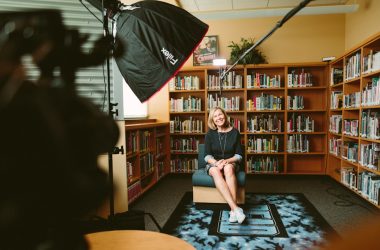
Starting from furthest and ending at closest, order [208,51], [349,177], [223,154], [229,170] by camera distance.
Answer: [208,51], [349,177], [223,154], [229,170]

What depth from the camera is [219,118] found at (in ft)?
10.9

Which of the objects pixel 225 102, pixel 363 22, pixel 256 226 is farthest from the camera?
pixel 225 102

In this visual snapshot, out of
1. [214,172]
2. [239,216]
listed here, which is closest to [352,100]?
[214,172]

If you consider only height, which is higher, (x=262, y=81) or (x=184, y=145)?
(x=262, y=81)

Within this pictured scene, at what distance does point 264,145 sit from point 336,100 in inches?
52.8

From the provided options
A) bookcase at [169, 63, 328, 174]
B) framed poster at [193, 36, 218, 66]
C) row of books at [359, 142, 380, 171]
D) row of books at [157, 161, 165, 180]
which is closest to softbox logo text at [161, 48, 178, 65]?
row of books at [359, 142, 380, 171]

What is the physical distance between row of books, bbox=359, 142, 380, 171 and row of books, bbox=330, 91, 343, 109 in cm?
105

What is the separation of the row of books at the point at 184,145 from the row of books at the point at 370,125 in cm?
261

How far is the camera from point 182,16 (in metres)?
0.97

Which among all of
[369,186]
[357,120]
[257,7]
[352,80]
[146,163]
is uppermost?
[257,7]

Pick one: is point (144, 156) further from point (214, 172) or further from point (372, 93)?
point (372, 93)

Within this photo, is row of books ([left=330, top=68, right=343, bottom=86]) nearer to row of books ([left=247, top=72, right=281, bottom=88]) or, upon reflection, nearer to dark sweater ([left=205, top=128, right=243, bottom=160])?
row of books ([left=247, top=72, right=281, bottom=88])

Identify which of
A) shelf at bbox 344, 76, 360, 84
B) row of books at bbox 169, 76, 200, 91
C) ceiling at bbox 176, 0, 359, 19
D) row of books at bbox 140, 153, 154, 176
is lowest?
row of books at bbox 140, 153, 154, 176

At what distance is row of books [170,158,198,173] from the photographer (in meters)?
5.03
